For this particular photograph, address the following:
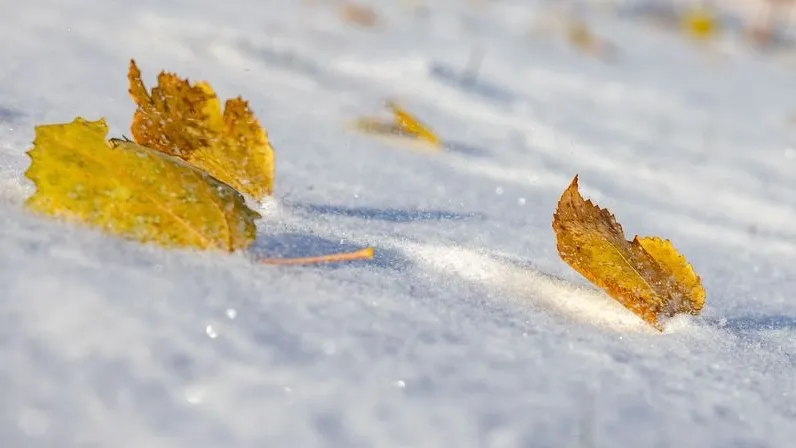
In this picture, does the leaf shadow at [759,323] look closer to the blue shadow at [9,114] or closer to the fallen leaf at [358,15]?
the blue shadow at [9,114]

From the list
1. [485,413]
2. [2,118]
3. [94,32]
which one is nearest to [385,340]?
[485,413]

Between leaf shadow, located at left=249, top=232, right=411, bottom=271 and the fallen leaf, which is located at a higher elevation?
leaf shadow, located at left=249, top=232, right=411, bottom=271

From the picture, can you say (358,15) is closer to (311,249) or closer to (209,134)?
(209,134)

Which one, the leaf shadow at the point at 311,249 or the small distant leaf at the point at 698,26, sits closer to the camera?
the leaf shadow at the point at 311,249

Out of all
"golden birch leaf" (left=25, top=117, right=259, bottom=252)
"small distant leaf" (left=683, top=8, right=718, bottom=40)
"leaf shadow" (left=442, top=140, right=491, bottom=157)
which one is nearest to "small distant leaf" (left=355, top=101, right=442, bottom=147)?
"leaf shadow" (left=442, top=140, right=491, bottom=157)

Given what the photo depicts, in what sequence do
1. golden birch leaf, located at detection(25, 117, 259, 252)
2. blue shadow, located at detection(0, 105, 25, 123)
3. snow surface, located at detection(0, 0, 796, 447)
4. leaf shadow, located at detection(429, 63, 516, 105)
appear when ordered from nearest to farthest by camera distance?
snow surface, located at detection(0, 0, 796, 447), golden birch leaf, located at detection(25, 117, 259, 252), blue shadow, located at detection(0, 105, 25, 123), leaf shadow, located at detection(429, 63, 516, 105)

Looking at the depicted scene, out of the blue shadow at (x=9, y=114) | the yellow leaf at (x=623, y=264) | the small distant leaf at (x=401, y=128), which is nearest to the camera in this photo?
the yellow leaf at (x=623, y=264)

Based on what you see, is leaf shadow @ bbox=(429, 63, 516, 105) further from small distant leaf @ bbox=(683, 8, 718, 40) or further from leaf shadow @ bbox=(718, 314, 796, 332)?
small distant leaf @ bbox=(683, 8, 718, 40)

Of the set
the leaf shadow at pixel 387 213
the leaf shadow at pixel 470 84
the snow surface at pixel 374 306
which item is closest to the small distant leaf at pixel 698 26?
the leaf shadow at pixel 470 84
